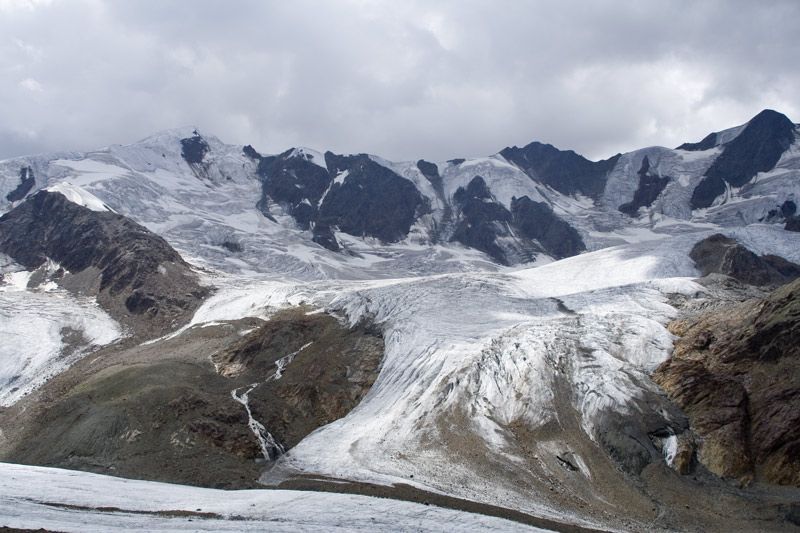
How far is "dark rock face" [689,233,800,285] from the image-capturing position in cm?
10188

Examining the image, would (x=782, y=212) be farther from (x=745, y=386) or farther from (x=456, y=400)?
(x=456, y=400)

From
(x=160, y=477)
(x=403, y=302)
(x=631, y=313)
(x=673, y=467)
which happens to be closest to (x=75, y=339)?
(x=403, y=302)

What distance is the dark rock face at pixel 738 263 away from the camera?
10188cm

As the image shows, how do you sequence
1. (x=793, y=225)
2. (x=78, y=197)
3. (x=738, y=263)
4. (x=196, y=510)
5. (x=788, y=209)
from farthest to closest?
(x=788, y=209) → (x=78, y=197) → (x=793, y=225) → (x=738, y=263) → (x=196, y=510)

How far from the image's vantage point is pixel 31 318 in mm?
96688

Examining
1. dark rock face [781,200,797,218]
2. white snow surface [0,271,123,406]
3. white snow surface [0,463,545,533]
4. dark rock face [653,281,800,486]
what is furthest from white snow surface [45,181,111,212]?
dark rock face [781,200,797,218]

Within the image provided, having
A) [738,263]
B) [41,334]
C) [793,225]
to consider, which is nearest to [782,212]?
[793,225]

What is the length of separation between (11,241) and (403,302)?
4533 inches

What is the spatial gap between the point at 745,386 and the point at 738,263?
214 feet

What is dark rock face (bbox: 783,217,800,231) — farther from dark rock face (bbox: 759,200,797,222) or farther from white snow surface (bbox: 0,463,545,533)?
white snow surface (bbox: 0,463,545,533)

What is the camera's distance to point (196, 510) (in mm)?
31969

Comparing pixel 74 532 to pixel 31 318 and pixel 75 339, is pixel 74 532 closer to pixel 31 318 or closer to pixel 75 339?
pixel 75 339

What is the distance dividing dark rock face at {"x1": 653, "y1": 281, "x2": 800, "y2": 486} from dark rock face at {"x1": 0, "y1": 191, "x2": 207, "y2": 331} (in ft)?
245

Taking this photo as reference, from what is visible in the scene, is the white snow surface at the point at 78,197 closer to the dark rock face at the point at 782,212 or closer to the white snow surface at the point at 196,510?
the white snow surface at the point at 196,510
